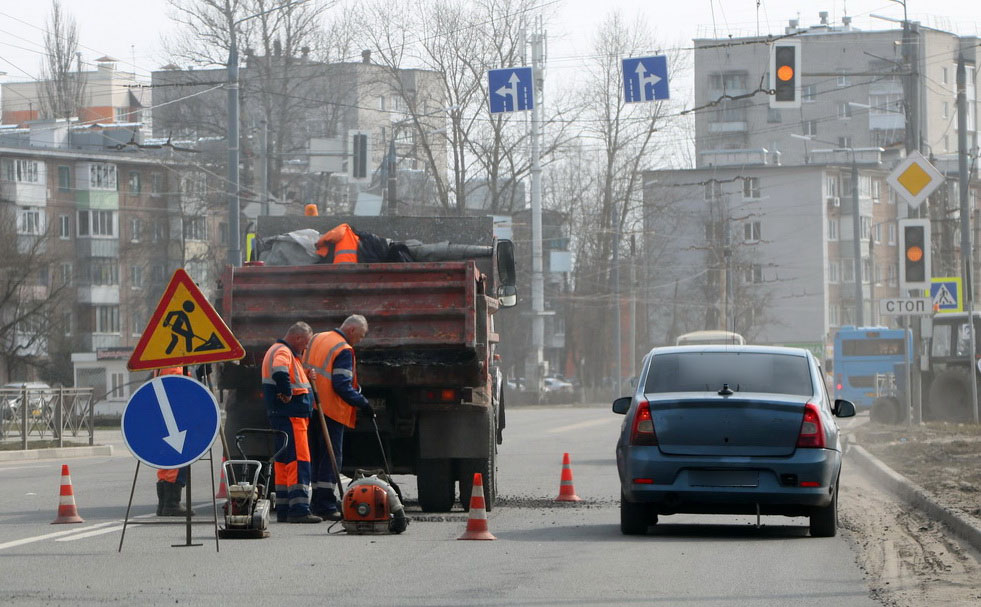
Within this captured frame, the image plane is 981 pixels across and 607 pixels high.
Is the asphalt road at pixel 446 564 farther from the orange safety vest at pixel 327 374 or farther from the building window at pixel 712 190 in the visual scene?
the building window at pixel 712 190

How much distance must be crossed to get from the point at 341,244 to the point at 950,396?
73.2ft

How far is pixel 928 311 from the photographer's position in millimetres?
25297

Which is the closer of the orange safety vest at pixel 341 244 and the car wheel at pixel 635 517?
the car wheel at pixel 635 517

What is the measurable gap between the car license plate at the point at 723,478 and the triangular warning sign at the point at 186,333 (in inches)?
129

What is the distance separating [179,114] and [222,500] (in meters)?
46.9

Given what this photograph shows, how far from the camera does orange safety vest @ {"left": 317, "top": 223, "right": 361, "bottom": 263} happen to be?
14.7m

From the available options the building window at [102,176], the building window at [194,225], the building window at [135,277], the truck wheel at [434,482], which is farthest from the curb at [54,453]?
the building window at [135,277]

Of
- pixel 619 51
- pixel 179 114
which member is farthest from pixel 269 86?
pixel 619 51

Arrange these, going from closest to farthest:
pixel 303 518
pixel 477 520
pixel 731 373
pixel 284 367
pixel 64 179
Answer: pixel 477 520, pixel 731 373, pixel 284 367, pixel 303 518, pixel 64 179

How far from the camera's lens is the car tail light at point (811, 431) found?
11.3m

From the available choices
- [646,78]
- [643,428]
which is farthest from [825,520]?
[646,78]

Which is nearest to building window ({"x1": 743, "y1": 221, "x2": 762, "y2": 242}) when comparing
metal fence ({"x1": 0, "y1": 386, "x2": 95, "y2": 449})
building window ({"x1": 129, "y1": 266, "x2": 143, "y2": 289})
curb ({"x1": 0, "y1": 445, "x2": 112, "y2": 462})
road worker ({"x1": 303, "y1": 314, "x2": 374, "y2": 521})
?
building window ({"x1": 129, "y1": 266, "x2": 143, "y2": 289})

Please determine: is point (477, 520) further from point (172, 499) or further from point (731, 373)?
point (172, 499)

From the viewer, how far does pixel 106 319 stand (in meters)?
88.6
